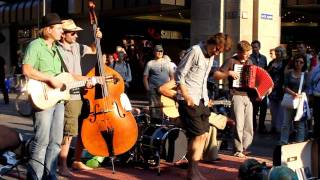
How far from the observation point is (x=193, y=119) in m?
6.76

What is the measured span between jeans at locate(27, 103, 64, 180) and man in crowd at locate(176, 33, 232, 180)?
61.2 inches

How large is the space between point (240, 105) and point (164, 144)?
1908 mm

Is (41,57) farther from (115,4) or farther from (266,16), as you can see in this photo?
(115,4)

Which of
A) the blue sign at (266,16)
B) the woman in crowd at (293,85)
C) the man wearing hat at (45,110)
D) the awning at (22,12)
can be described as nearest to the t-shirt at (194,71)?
the man wearing hat at (45,110)

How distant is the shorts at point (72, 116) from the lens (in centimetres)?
719

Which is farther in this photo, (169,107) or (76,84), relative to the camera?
(169,107)

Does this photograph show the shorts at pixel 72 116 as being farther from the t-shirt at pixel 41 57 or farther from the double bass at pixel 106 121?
the t-shirt at pixel 41 57

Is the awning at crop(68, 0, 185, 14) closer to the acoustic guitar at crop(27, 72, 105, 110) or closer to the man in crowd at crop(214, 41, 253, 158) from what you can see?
the man in crowd at crop(214, 41, 253, 158)

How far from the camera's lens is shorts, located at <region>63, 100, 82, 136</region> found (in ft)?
23.6

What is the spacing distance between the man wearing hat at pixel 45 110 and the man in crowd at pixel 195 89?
1.54 metres

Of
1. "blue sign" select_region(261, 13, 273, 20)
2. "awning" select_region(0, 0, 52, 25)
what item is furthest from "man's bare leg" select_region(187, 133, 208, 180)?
"awning" select_region(0, 0, 52, 25)

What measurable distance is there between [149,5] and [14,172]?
14.0 metres

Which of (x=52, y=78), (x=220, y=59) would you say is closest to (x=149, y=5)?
(x=220, y=59)

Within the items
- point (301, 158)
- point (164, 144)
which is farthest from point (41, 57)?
point (301, 158)
